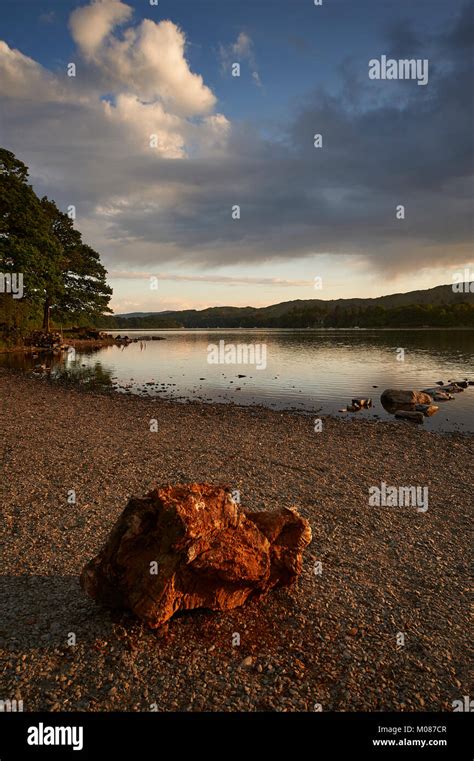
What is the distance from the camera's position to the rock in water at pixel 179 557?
6875mm

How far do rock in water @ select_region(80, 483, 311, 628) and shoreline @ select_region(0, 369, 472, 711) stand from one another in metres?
0.47

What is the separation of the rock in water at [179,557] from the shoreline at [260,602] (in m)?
0.47

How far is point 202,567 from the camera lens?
703 centimetres

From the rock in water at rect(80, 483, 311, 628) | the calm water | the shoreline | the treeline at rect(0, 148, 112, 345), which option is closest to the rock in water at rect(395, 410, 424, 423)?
the calm water

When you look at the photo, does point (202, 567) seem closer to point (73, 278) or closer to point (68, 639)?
point (68, 639)

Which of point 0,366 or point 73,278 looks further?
point 73,278

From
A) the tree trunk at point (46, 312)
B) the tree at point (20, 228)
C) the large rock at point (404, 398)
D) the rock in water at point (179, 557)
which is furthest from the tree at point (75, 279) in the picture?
the rock in water at point (179, 557)

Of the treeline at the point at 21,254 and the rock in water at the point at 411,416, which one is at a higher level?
the treeline at the point at 21,254

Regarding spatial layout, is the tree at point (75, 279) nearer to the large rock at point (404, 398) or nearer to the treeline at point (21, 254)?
the treeline at point (21, 254)
